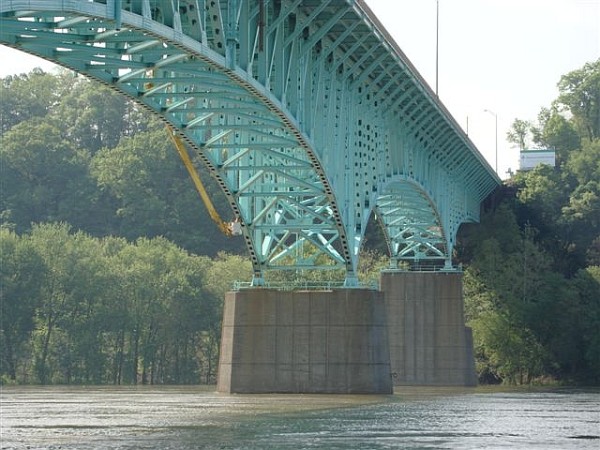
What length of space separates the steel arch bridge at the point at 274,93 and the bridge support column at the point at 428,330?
671 centimetres

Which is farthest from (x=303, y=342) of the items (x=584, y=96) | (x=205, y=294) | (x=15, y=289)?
(x=584, y=96)

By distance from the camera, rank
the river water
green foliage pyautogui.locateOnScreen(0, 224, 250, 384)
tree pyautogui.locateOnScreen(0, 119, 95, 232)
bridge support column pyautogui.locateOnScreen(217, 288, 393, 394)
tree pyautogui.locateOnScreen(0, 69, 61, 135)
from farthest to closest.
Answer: tree pyautogui.locateOnScreen(0, 69, 61, 135) → tree pyautogui.locateOnScreen(0, 119, 95, 232) → green foliage pyautogui.locateOnScreen(0, 224, 250, 384) → bridge support column pyautogui.locateOnScreen(217, 288, 393, 394) → the river water

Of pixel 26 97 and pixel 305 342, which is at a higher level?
pixel 26 97

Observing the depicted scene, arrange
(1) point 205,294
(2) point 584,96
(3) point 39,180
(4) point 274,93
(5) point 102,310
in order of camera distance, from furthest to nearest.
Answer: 1. (2) point 584,96
2. (3) point 39,180
3. (1) point 205,294
4. (5) point 102,310
5. (4) point 274,93

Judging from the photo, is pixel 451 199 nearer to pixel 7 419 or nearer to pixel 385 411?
pixel 385 411

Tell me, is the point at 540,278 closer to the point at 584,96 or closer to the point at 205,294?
the point at 205,294

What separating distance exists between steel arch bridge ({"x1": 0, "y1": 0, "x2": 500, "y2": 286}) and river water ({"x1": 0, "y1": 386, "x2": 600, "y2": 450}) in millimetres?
8541

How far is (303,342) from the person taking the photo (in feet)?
231

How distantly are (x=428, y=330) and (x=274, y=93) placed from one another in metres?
44.3

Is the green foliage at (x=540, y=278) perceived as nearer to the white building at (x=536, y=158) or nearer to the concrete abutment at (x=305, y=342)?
the white building at (x=536, y=158)

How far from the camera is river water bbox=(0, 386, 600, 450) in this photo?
1809 inches

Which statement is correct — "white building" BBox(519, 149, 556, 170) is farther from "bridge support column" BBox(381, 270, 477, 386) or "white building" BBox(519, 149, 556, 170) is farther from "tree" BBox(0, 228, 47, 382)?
"tree" BBox(0, 228, 47, 382)

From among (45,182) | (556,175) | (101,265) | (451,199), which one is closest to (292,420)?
(451,199)

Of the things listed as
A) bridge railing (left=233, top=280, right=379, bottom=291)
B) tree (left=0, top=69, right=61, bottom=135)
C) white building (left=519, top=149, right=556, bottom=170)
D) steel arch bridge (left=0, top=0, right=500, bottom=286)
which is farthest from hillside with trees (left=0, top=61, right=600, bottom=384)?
bridge railing (left=233, top=280, right=379, bottom=291)
